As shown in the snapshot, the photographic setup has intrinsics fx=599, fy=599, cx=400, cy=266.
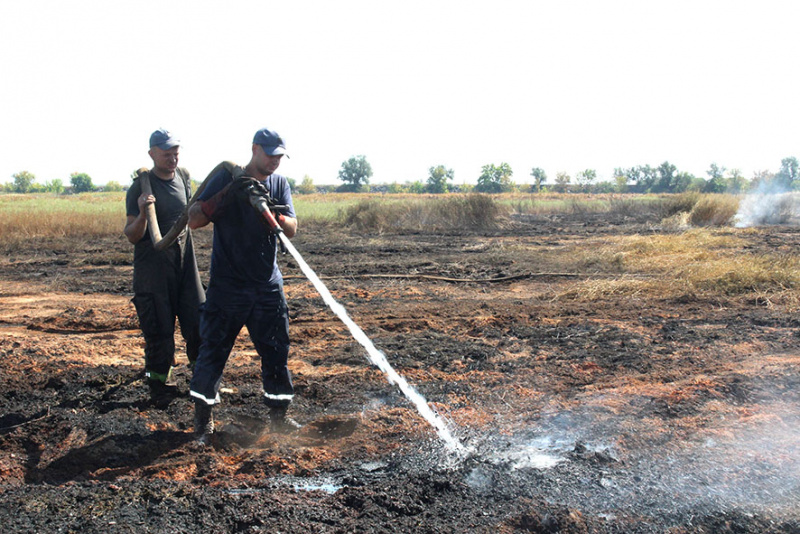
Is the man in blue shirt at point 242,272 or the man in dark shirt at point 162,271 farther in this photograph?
the man in dark shirt at point 162,271

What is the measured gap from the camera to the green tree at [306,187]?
7284cm

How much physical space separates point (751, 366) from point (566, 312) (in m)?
2.56

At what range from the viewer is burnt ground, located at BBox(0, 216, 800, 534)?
9.33 ft

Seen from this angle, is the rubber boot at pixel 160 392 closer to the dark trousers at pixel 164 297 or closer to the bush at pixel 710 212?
the dark trousers at pixel 164 297

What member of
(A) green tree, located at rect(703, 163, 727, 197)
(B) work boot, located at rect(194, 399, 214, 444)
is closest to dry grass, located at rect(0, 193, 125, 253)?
(B) work boot, located at rect(194, 399, 214, 444)

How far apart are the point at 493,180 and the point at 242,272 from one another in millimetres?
65482

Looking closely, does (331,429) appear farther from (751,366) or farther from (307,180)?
(307,180)

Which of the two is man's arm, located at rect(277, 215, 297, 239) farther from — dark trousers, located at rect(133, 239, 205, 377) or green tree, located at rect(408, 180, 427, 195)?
green tree, located at rect(408, 180, 427, 195)

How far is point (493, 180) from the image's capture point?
67188 mm

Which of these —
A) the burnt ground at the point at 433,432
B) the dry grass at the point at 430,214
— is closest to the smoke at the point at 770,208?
the dry grass at the point at 430,214

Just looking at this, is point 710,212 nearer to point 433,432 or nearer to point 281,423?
point 433,432

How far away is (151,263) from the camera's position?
405 centimetres

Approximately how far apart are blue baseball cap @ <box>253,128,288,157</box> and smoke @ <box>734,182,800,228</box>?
2625cm

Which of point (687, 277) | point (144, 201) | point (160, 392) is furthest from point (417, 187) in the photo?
point (144, 201)
